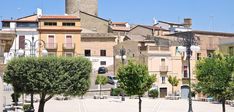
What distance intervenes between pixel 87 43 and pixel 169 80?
1471 cm

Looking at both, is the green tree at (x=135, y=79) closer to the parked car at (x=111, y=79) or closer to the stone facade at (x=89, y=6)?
the parked car at (x=111, y=79)

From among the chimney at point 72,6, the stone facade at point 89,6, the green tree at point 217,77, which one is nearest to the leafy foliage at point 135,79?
the green tree at point 217,77

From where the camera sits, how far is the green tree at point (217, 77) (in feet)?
73.7

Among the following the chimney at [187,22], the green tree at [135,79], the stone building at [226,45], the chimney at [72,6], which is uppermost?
the chimney at [72,6]

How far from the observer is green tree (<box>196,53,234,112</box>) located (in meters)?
22.5

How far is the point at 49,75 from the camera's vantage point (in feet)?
79.1

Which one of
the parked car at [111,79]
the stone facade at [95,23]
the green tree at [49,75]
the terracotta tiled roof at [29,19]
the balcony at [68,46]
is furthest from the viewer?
the stone facade at [95,23]

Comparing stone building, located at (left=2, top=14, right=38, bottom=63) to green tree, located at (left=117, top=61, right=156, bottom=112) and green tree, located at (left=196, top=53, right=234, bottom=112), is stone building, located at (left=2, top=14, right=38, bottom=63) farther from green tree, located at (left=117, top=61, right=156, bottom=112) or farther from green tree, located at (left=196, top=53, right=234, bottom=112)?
green tree, located at (left=196, top=53, right=234, bottom=112)

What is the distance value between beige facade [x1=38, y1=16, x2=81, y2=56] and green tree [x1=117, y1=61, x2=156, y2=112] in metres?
29.3

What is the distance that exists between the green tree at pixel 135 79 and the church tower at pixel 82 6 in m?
51.6

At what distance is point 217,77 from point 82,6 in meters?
58.0

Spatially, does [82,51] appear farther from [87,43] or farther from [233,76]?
[233,76]

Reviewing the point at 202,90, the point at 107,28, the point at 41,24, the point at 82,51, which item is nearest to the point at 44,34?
the point at 41,24

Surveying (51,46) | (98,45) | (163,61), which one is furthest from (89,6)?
(163,61)
